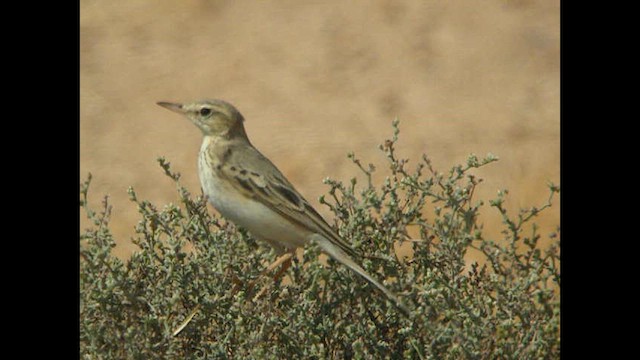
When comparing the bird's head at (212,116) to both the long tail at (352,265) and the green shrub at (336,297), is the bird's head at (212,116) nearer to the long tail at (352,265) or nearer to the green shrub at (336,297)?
the green shrub at (336,297)

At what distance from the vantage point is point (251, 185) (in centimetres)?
527

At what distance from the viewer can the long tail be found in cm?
438

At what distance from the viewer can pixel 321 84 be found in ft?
35.5

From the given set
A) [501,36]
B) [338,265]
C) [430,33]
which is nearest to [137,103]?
[430,33]

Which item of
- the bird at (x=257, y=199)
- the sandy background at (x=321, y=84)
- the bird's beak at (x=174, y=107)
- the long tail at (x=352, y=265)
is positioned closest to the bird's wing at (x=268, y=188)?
the bird at (x=257, y=199)

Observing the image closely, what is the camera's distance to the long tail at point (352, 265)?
172 inches

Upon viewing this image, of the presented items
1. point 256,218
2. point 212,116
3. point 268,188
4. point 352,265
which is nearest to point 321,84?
point 212,116

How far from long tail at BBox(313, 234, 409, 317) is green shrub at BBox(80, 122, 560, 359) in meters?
0.04

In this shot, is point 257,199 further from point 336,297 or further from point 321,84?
point 321,84

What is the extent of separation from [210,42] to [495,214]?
4287mm
